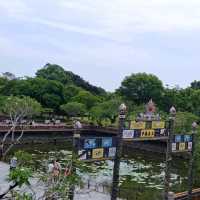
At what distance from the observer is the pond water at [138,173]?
25.7 meters

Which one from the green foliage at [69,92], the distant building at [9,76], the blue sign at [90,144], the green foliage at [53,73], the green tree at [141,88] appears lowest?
the blue sign at [90,144]

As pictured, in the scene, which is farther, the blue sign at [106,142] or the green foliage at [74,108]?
the green foliage at [74,108]

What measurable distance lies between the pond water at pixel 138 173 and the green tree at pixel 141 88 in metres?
25.8

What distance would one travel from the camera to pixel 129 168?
34.5m

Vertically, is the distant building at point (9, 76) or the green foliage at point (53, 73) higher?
the green foliage at point (53, 73)

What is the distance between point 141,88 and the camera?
7156 centimetres

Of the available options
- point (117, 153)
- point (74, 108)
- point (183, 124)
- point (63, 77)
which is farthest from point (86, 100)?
point (117, 153)

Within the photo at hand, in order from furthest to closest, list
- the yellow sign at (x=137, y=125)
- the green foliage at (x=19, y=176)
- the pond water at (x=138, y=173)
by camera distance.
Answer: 1. the pond water at (x=138, y=173)
2. the yellow sign at (x=137, y=125)
3. the green foliage at (x=19, y=176)

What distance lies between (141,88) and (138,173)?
40031mm

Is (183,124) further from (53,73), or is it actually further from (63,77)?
(53,73)

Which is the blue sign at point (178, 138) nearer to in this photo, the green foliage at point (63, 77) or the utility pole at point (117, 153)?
the utility pole at point (117, 153)

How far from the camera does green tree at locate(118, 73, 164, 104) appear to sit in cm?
7100

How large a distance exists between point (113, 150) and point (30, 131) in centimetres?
3497

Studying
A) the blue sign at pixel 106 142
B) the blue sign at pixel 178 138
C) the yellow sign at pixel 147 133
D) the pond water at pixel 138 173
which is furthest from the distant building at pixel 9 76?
the blue sign at pixel 106 142
